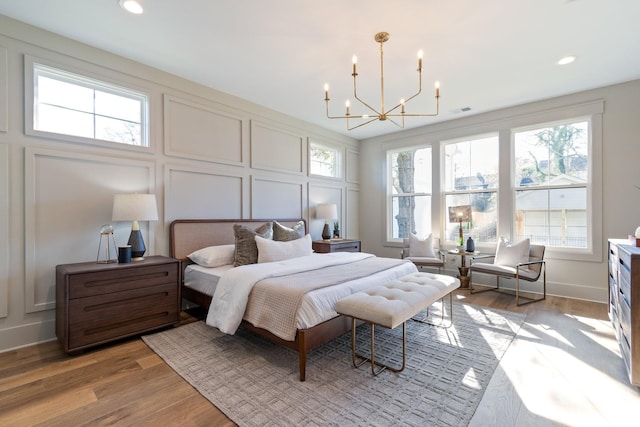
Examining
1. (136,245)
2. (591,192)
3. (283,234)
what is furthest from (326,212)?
(591,192)

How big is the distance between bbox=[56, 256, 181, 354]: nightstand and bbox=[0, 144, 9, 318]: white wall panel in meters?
0.38

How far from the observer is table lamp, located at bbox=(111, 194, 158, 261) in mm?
2707

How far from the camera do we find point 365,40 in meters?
2.69

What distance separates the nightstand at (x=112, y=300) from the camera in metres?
2.31

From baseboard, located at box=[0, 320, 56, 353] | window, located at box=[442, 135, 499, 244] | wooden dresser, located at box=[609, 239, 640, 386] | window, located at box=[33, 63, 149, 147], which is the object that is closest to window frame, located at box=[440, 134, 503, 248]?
window, located at box=[442, 135, 499, 244]

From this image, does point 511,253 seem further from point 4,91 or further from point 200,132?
point 4,91

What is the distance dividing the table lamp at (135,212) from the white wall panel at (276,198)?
5.12 feet

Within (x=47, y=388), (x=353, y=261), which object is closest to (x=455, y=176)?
(x=353, y=261)

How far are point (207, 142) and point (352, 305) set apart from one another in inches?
112

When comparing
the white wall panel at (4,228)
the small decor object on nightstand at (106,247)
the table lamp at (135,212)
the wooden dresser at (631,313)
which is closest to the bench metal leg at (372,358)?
the wooden dresser at (631,313)

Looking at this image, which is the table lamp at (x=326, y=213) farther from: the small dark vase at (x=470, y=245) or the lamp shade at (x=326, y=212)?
the small dark vase at (x=470, y=245)

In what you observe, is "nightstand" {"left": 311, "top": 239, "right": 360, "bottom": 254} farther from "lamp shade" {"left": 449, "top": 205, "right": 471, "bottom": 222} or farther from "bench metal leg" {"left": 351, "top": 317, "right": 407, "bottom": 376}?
"bench metal leg" {"left": 351, "top": 317, "right": 407, "bottom": 376}

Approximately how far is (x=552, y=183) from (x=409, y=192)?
85.4 inches

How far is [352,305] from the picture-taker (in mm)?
2096
